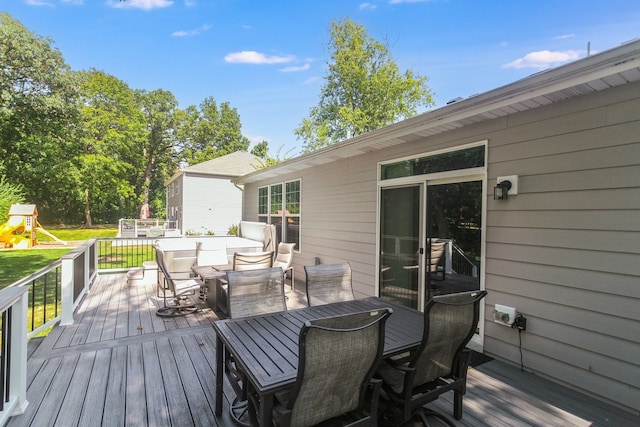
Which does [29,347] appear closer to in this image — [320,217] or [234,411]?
[234,411]

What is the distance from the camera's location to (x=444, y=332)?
6.40 feet

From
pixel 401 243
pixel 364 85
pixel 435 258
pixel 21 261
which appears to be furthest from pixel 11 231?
pixel 364 85

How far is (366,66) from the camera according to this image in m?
18.9

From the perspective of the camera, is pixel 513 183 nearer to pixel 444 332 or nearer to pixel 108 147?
pixel 444 332

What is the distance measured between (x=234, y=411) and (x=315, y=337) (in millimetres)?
1431

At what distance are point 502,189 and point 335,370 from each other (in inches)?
103

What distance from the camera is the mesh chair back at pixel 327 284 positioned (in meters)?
3.11

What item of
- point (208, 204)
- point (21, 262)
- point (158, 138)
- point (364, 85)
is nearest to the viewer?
point (21, 262)

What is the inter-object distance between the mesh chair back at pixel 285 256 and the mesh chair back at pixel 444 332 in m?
4.30

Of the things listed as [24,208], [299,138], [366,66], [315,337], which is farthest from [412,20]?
[24,208]

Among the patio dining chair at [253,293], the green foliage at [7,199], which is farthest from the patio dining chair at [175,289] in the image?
the green foliage at [7,199]

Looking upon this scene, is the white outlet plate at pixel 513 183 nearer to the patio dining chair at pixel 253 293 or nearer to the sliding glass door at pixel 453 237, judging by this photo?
the sliding glass door at pixel 453 237

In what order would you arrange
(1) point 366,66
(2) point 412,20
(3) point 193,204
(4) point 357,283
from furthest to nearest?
(1) point 366,66
(3) point 193,204
(2) point 412,20
(4) point 357,283

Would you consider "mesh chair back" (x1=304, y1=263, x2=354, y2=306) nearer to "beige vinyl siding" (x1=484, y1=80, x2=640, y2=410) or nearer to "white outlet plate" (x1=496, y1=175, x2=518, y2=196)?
"beige vinyl siding" (x1=484, y1=80, x2=640, y2=410)
